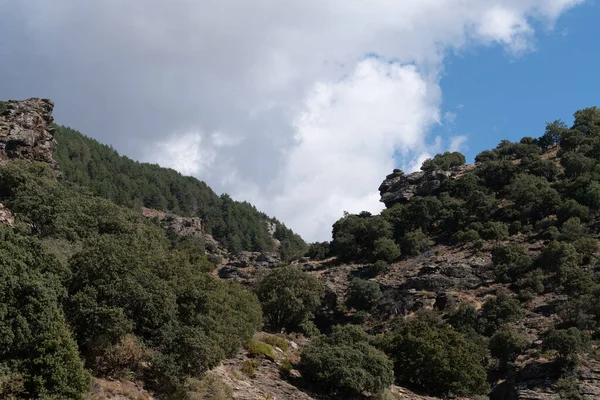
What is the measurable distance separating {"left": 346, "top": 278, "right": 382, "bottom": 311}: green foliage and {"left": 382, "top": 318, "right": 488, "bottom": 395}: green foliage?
19883 millimetres

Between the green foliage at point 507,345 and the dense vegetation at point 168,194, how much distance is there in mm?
68823

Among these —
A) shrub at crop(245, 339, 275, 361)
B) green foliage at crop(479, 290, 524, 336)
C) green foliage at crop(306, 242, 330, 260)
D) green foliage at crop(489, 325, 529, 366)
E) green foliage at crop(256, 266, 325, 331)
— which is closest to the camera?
shrub at crop(245, 339, 275, 361)

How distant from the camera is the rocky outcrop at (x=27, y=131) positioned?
46.9m

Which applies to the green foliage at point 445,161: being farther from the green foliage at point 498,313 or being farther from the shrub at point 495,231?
the green foliage at point 498,313

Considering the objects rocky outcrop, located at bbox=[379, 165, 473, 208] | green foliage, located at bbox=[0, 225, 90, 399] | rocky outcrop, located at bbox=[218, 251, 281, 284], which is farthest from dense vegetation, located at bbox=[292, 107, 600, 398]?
green foliage, located at bbox=[0, 225, 90, 399]

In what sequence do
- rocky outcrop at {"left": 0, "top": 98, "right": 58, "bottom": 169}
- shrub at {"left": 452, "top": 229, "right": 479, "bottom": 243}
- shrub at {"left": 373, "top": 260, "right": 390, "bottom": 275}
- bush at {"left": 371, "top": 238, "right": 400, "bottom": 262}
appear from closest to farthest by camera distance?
rocky outcrop at {"left": 0, "top": 98, "right": 58, "bottom": 169}, shrub at {"left": 373, "top": 260, "right": 390, "bottom": 275}, shrub at {"left": 452, "top": 229, "right": 479, "bottom": 243}, bush at {"left": 371, "top": 238, "right": 400, "bottom": 262}

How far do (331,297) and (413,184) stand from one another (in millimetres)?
42529

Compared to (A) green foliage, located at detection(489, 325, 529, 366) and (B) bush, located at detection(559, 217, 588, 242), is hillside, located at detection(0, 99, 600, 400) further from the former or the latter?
(B) bush, located at detection(559, 217, 588, 242)

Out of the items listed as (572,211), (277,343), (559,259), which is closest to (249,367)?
(277,343)

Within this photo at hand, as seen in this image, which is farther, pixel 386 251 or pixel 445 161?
pixel 445 161

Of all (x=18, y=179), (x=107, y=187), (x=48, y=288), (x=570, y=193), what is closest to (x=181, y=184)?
(x=107, y=187)

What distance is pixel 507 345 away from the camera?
123 ft

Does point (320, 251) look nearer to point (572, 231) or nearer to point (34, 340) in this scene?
point (572, 231)

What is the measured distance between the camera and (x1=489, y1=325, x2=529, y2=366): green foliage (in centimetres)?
3712
